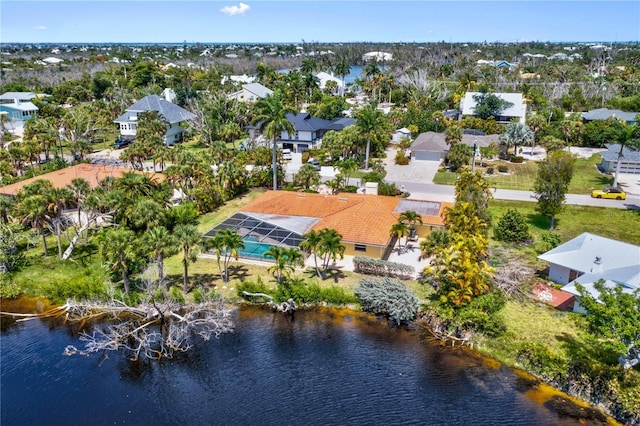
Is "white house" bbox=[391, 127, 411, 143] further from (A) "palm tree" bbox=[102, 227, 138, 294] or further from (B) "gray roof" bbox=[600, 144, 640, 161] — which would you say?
(A) "palm tree" bbox=[102, 227, 138, 294]

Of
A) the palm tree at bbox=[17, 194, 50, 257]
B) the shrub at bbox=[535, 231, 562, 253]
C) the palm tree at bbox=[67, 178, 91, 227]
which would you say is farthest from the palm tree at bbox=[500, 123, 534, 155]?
the palm tree at bbox=[17, 194, 50, 257]

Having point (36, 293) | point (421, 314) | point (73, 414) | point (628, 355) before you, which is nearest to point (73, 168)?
point (36, 293)

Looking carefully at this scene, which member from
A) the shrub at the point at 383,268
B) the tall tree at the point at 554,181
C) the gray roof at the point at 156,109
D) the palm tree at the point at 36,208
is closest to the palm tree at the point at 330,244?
the shrub at the point at 383,268

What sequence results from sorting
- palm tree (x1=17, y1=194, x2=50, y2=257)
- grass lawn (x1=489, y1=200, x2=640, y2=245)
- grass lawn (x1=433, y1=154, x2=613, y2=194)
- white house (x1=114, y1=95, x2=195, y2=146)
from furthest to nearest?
1. white house (x1=114, y1=95, x2=195, y2=146)
2. grass lawn (x1=433, y1=154, x2=613, y2=194)
3. grass lawn (x1=489, y1=200, x2=640, y2=245)
4. palm tree (x1=17, y1=194, x2=50, y2=257)

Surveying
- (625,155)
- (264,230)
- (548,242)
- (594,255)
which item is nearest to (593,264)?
(594,255)

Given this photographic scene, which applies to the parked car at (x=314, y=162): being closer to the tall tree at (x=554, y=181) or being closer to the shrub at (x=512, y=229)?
the shrub at (x=512, y=229)

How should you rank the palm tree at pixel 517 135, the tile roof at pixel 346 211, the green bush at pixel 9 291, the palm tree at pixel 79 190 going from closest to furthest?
1. the green bush at pixel 9 291
2. the tile roof at pixel 346 211
3. the palm tree at pixel 79 190
4. the palm tree at pixel 517 135
